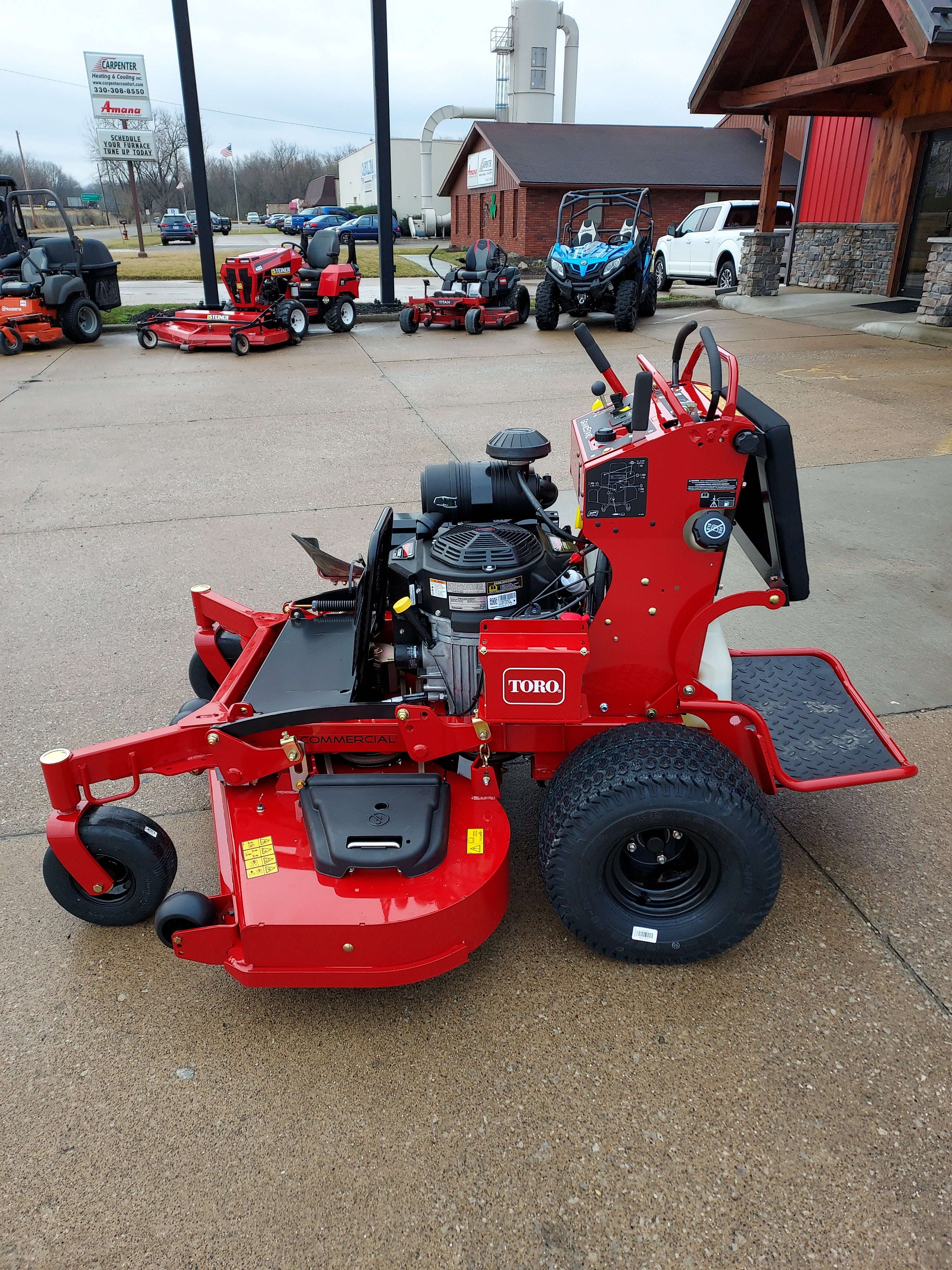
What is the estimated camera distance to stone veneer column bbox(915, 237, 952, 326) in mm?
12109

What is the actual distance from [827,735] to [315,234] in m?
13.8

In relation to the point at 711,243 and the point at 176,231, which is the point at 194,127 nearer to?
the point at 711,243

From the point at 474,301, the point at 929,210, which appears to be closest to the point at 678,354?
the point at 474,301

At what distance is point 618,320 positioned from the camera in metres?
13.4

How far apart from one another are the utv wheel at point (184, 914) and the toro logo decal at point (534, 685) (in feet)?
3.23

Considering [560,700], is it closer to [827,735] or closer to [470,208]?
[827,735]

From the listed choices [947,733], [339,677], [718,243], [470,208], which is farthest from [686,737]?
[470,208]

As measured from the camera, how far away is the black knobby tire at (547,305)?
1392cm

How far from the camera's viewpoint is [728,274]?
1795 cm

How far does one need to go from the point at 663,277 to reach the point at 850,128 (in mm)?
4613

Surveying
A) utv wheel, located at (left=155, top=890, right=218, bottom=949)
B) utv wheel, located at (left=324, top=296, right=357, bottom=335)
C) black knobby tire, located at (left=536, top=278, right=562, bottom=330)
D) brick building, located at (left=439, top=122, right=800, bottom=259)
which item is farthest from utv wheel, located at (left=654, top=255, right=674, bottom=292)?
utv wheel, located at (left=155, top=890, right=218, bottom=949)

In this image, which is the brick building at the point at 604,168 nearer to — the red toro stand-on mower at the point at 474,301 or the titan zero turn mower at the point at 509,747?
the red toro stand-on mower at the point at 474,301

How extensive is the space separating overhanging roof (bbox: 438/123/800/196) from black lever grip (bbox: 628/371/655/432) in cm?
Answer: 2764

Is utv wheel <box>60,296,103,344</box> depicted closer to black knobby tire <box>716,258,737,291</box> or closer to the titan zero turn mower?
black knobby tire <box>716,258,737,291</box>
